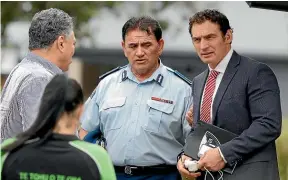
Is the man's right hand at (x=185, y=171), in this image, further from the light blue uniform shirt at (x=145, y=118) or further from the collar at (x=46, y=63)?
the collar at (x=46, y=63)

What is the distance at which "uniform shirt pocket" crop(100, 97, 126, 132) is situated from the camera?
517 centimetres

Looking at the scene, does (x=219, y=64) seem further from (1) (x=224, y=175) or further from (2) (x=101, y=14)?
(2) (x=101, y=14)

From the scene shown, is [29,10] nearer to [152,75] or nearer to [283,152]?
[283,152]

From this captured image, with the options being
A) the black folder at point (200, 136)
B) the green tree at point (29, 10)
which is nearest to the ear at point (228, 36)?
the black folder at point (200, 136)


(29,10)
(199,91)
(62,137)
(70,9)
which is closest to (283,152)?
(199,91)

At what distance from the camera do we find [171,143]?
5.15 m

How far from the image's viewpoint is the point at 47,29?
477cm

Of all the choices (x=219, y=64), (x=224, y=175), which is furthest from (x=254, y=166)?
(x=219, y=64)

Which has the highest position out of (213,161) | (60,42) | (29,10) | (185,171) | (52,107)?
(60,42)

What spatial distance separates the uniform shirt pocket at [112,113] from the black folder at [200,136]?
0.60 meters

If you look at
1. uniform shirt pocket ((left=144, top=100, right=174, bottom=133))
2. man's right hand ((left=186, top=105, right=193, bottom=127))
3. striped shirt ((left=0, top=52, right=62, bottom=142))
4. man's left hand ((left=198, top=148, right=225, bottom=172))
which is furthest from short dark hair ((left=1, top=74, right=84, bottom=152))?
uniform shirt pocket ((left=144, top=100, right=174, bottom=133))

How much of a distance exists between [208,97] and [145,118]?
2.02ft

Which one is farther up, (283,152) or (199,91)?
(199,91)

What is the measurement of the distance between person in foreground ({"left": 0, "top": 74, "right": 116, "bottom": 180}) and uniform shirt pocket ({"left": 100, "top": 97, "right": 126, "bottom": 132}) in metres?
1.63
